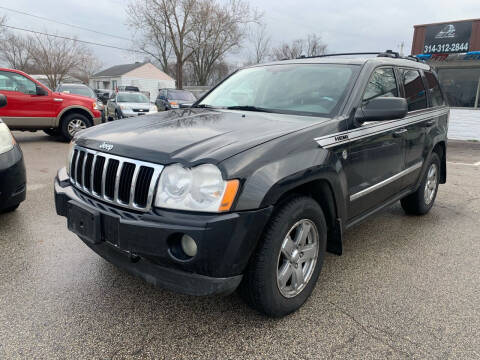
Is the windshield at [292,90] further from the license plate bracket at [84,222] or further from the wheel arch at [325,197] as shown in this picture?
the license plate bracket at [84,222]

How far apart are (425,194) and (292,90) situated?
2432mm

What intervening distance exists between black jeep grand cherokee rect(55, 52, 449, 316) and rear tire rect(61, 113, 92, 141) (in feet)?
25.1

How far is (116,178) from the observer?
2.16 meters

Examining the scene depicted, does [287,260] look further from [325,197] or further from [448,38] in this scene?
[448,38]

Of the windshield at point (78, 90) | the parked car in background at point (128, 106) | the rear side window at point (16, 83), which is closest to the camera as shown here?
the rear side window at point (16, 83)

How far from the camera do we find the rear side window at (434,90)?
4285mm

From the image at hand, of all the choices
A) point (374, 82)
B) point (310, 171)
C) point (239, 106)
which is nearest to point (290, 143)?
point (310, 171)

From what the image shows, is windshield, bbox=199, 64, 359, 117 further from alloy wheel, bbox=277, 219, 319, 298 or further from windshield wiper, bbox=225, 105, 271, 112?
alloy wheel, bbox=277, 219, 319, 298

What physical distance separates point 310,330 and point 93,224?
1.47 metres

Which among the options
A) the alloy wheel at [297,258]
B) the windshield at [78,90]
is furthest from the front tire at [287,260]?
the windshield at [78,90]

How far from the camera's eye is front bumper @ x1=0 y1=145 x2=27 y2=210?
142 inches

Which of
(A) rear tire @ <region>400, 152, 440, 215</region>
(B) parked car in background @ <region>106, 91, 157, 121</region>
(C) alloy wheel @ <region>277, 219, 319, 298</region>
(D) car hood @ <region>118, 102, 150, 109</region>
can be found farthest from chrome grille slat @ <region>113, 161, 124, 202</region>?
(D) car hood @ <region>118, 102, 150, 109</region>

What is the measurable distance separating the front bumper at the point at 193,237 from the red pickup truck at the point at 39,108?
28.0ft

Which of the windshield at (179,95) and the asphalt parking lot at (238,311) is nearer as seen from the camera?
the asphalt parking lot at (238,311)
